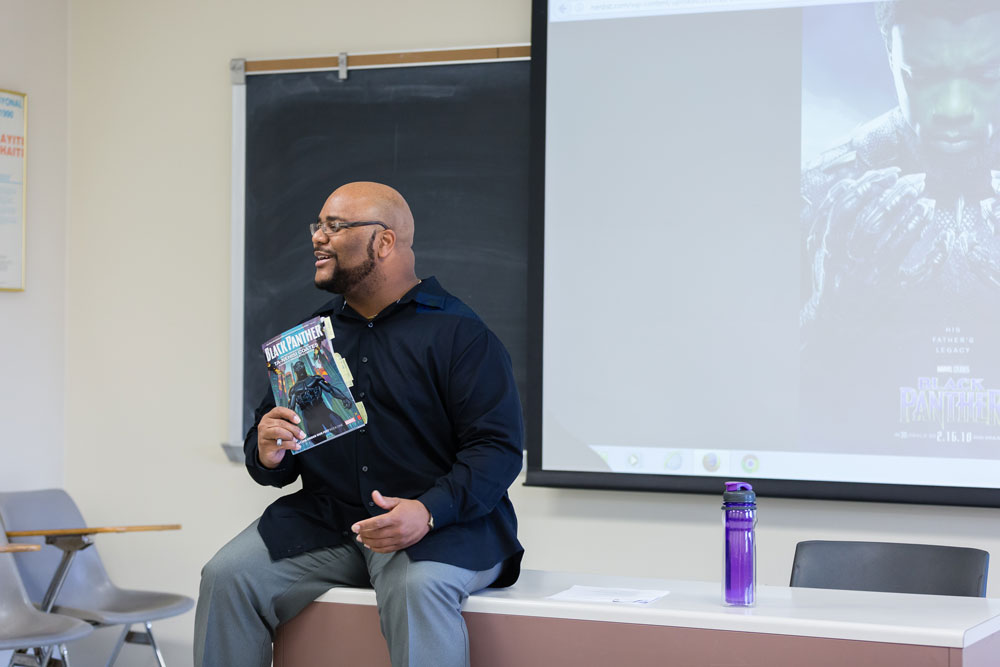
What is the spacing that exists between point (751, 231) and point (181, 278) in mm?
2121

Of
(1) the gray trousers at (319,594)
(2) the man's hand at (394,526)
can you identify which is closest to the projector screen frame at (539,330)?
(1) the gray trousers at (319,594)

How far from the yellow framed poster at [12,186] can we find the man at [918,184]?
2828 mm

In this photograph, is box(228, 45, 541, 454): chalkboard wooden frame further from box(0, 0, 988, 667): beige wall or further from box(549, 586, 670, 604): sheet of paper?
box(549, 586, 670, 604): sheet of paper

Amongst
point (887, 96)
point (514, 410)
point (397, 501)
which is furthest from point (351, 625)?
point (887, 96)

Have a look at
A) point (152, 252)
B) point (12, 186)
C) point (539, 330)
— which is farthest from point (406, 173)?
point (12, 186)

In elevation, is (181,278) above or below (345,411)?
above

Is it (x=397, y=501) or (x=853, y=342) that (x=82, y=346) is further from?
(x=853, y=342)

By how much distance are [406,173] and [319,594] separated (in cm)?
193

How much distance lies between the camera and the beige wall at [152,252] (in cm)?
411

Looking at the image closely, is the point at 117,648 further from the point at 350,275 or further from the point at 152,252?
the point at 350,275

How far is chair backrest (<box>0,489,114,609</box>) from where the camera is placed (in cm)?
387

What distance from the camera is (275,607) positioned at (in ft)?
7.73

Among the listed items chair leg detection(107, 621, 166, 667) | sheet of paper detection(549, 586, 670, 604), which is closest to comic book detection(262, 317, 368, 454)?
sheet of paper detection(549, 586, 670, 604)

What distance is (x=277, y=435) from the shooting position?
→ 232 centimetres
